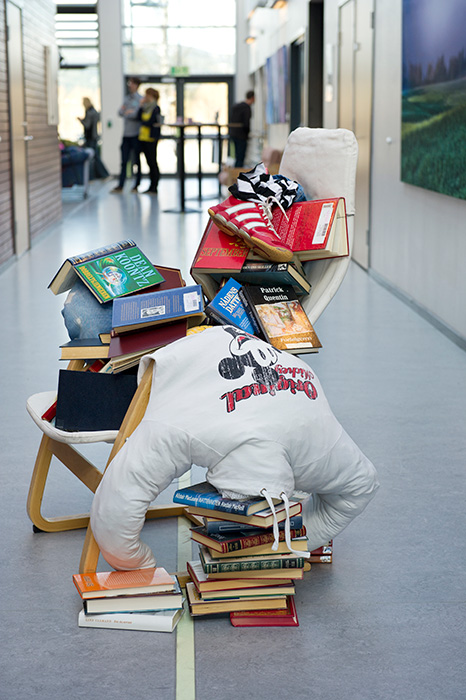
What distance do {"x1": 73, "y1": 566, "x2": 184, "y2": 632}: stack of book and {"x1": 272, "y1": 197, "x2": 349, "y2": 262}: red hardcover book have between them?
37.2 inches

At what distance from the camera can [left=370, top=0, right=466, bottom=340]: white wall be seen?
479 centimetres

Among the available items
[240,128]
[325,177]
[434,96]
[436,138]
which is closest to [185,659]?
[325,177]

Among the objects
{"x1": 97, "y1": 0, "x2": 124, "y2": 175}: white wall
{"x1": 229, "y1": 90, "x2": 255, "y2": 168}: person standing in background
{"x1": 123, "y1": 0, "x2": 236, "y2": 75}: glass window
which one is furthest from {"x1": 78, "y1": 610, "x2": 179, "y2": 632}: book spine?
{"x1": 123, "y1": 0, "x2": 236, "y2": 75}: glass window

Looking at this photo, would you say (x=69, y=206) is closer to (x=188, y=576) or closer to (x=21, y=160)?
(x=21, y=160)

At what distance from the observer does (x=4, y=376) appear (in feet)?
13.2

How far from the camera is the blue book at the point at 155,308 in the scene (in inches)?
81.7

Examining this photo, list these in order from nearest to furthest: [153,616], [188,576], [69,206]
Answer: [153,616], [188,576], [69,206]

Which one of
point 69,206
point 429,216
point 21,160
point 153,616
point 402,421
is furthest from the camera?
point 69,206

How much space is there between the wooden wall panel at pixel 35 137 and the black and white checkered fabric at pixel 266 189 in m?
4.95

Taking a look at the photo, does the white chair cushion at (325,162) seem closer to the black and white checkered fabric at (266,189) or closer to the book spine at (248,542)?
the black and white checkered fabric at (266,189)

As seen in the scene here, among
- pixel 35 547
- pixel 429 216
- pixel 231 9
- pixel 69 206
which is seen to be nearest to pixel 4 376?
pixel 35 547

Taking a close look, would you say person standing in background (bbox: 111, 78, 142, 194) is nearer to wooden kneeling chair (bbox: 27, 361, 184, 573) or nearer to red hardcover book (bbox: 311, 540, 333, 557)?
wooden kneeling chair (bbox: 27, 361, 184, 573)

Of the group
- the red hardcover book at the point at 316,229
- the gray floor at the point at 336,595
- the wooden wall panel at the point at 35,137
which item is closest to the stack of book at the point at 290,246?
the red hardcover book at the point at 316,229

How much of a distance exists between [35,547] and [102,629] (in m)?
0.49
